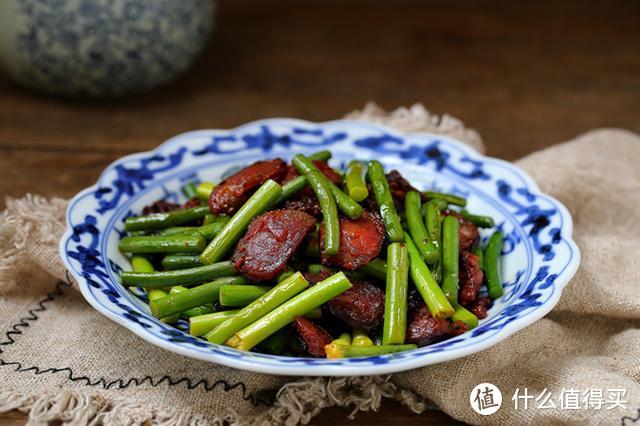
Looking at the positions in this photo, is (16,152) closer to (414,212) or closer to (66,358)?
(66,358)

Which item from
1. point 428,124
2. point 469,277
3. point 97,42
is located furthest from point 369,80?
point 469,277

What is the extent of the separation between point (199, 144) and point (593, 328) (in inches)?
59.4

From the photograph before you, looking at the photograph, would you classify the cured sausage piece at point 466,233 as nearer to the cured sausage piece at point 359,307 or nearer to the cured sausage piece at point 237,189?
the cured sausage piece at point 359,307

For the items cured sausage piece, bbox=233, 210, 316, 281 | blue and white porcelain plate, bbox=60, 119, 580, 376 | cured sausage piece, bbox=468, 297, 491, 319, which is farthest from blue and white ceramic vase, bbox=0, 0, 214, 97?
cured sausage piece, bbox=468, 297, 491, 319

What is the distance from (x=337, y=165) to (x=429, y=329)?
1055mm

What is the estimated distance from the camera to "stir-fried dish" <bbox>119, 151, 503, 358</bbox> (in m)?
2.26

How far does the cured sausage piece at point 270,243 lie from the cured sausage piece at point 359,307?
0.61ft

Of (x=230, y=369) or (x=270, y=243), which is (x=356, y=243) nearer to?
(x=270, y=243)

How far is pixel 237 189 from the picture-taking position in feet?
8.50

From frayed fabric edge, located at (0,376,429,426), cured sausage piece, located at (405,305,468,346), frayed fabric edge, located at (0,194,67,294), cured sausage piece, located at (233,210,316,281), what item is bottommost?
frayed fabric edge, located at (0,376,429,426)

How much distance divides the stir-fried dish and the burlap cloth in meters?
0.13

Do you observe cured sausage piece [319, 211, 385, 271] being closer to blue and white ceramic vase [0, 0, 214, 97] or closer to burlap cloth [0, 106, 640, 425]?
burlap cloth [0, 106, 640, 425]

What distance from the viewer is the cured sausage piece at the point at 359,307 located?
2.29 metres

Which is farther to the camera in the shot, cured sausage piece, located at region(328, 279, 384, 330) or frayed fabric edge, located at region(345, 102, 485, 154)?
frayed fabric edge, located at region(345, 102, 485, 154)
